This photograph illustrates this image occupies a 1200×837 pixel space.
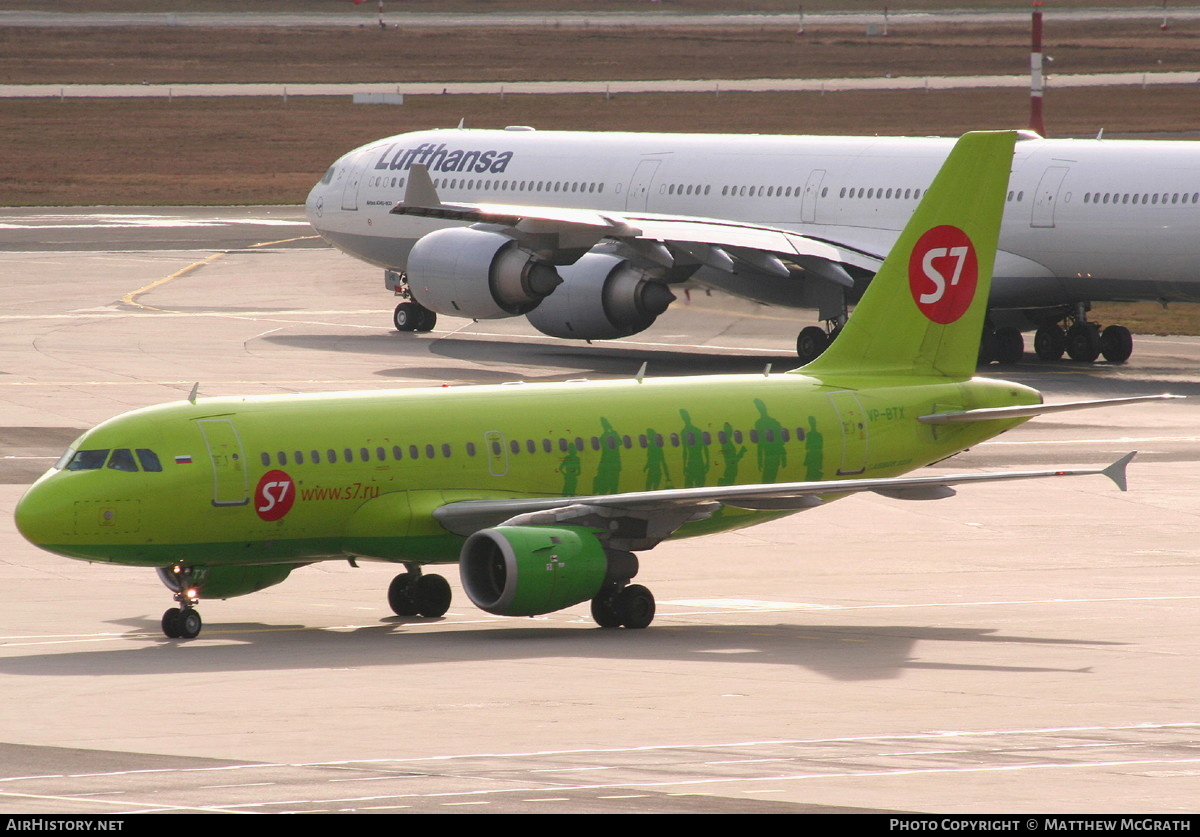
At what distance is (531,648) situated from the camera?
26656 mm

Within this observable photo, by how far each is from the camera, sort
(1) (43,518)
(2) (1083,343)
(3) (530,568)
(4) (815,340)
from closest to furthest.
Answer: (1) (43,518)
(3) (530,568)
(4) (815,340)
(2) (1083,343)

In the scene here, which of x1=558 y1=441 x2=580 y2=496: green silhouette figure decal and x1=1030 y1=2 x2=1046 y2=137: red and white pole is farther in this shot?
x1=1030 y1=2 x2=1046 y2=137: red and white pole

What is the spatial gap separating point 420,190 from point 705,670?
102ft

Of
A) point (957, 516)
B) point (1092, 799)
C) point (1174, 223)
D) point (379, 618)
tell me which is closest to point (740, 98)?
point (1174, 223)

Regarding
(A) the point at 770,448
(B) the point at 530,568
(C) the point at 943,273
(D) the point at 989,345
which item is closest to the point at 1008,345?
(D) the point at 989,345

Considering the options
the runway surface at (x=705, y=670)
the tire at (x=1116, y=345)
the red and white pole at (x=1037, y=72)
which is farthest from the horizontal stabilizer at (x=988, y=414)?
the red and white pole at (x=1037, y=72)

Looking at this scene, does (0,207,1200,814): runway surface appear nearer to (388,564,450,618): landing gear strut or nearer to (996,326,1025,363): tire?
(388,564,450,618): landing gear strut

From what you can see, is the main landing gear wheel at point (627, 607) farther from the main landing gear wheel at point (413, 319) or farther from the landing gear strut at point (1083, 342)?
the main landing gear wheel at point (413, 319)

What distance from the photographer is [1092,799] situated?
55.3 ft

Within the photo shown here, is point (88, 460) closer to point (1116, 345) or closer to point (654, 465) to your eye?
point (654, 465)

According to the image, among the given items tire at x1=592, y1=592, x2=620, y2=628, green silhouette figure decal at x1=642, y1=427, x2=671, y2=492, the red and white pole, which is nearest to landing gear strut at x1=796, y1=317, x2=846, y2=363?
green silhouette figure decal at x1=642, y1=427, x2=671, y2=492

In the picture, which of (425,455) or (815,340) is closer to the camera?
(425,455)

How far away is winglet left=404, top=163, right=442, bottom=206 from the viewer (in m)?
53.4

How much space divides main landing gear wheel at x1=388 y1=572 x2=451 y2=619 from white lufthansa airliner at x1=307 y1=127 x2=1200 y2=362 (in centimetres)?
2410
